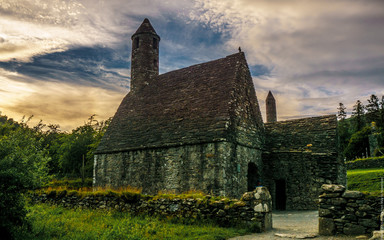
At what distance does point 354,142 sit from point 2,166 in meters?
60.2

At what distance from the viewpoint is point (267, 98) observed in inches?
1361

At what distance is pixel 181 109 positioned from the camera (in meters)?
18.6

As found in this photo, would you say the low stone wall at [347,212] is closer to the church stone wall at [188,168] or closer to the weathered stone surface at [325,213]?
the weathered stone surface at [325,213]

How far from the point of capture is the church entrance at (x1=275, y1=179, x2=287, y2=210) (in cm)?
1761

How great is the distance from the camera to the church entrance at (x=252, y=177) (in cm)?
1728

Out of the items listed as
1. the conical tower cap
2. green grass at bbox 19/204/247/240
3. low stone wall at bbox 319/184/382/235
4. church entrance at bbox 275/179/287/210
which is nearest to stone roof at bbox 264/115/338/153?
church entrance at bbox 275/179/287/210

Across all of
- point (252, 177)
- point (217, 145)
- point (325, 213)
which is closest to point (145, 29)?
point (217, 145)

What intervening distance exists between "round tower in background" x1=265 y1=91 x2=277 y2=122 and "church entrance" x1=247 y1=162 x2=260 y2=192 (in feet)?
57.3

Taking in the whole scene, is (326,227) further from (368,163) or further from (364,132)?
(364,132)

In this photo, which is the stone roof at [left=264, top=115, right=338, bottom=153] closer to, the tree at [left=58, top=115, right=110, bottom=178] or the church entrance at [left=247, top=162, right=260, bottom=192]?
the church entrance at [left=247, top=162, right=260, bottom=192]

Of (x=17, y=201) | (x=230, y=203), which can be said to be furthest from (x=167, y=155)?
(x=17, y=201)

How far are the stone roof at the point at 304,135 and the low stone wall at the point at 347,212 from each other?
920 centimetres

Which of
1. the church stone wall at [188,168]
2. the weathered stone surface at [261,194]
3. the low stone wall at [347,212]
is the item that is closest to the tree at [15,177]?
the weathered stone surface at [261,194]

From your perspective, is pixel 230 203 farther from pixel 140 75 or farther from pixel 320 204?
pixel 140 75
